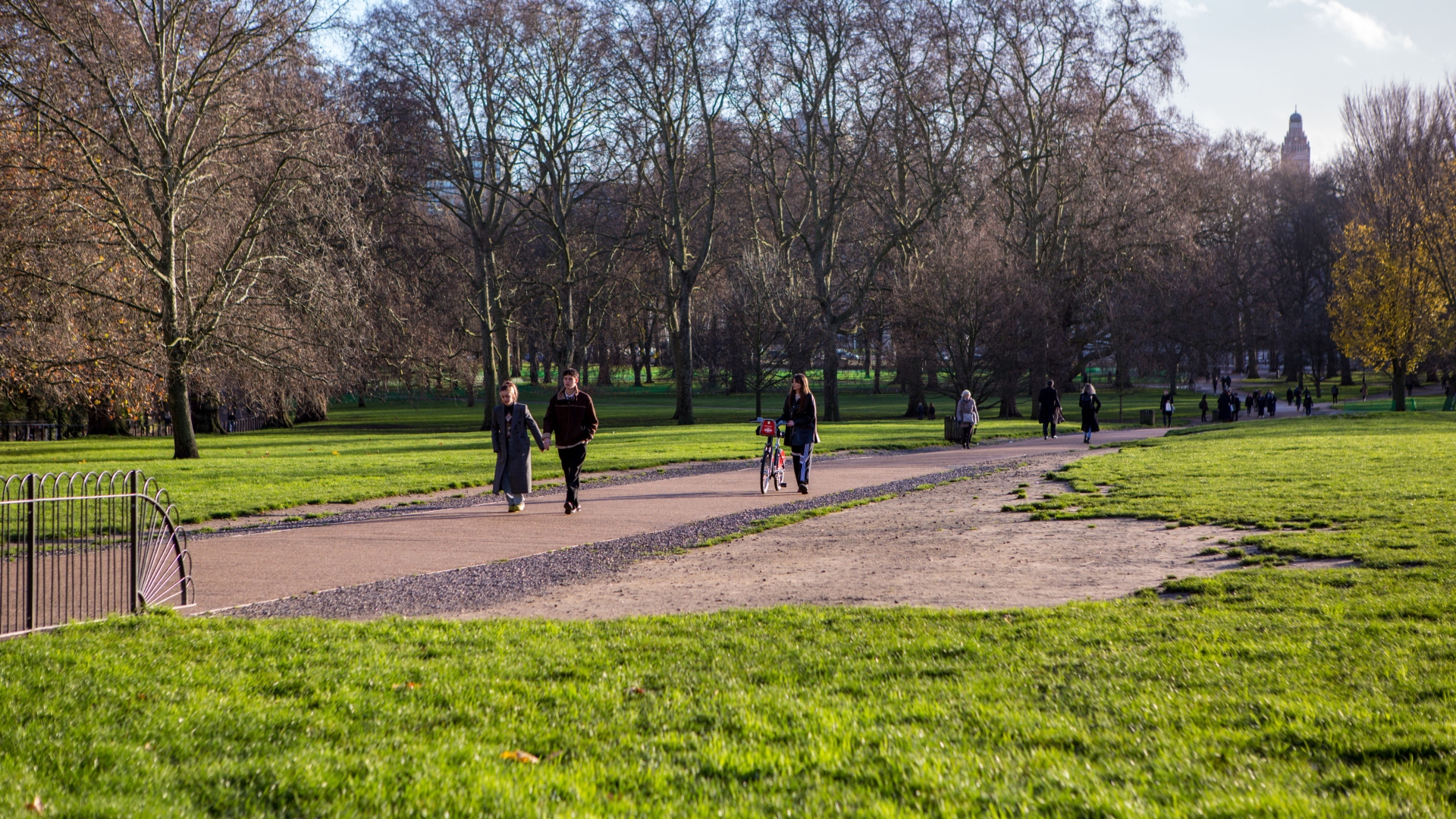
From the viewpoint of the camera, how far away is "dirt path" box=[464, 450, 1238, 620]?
8203mm

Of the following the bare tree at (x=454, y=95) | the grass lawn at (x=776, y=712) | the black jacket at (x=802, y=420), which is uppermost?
the bare tree at (x=454, y=95)

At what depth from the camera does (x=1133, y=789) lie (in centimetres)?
395

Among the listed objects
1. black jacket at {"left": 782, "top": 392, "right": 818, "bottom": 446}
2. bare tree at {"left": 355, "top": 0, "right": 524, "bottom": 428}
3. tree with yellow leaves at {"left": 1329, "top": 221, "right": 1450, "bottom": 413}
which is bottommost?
black jacket at {"left": 782, "top": 392, "right": 818, "bottom": 446}

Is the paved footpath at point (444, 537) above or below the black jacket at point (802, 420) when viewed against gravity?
below

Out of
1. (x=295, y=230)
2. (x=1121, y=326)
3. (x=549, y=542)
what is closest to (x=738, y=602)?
(x=549, y=542)

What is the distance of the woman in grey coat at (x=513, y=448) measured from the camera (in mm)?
14273

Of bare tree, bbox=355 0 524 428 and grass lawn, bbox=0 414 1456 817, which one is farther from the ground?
bare tree, bbox=355 0 524 428

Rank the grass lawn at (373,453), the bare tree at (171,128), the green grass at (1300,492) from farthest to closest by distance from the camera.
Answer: the bare tree at (171,128), the grass lawn at (373,453), the green grass at (1300,492)

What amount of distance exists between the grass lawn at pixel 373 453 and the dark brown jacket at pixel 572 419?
3639mm

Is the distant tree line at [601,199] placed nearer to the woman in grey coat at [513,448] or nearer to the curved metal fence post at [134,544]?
the woman in grey coat at [513,448]

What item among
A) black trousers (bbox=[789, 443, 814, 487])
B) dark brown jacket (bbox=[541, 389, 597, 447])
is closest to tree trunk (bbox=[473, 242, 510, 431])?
black trousers (bbox=[789, 443, 814, 487])

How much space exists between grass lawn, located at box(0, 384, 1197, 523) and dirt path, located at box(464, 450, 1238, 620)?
728cm

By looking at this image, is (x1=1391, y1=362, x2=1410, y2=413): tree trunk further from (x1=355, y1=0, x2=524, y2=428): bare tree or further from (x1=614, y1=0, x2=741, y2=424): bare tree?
(x1=355, y1=0, x2=524, y2=428): bare tree

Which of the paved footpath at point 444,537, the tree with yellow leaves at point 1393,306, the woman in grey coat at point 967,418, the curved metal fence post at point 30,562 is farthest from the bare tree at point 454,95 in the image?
the tree with yellow leaves at point 1393,306
